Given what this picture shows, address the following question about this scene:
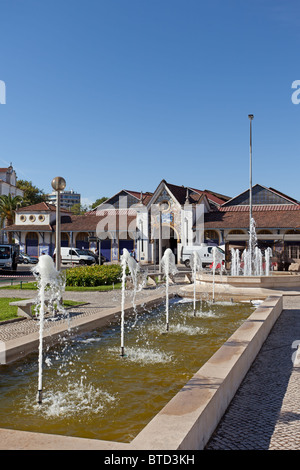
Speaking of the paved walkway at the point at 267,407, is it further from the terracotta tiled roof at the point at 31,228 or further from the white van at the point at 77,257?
the terracotta tiled roof at the point at 31,228

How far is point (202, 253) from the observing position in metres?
36.2

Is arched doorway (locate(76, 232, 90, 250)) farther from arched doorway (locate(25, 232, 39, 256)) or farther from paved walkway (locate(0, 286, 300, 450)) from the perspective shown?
paved walkway (locate(0, 286, 300, 450))

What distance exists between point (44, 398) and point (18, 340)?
2067 mm

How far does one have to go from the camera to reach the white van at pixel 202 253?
3550 cm

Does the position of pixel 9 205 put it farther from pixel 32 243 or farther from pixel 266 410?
pixel 266 410

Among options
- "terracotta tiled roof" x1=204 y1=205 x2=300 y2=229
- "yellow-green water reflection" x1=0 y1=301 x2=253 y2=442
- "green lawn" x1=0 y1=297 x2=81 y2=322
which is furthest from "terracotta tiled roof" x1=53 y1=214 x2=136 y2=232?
"yellow-green water reflection" x1=0 y1=301 x2=253 y2=442

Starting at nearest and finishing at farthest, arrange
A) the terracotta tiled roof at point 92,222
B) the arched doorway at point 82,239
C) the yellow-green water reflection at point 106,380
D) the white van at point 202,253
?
1. the yellow-green water reflection at point 106,380
2. the white van at point 202,253
3. the terracotta tiled roof at point 92,222
4. the arched doorway at point 82,239

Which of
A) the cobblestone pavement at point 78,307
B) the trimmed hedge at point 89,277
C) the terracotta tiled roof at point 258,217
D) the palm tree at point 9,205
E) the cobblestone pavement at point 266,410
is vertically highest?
the palm tree at point 9,205

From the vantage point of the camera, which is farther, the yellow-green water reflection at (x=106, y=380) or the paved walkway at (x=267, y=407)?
the yellow-green water reflection at (x=106, y=380)

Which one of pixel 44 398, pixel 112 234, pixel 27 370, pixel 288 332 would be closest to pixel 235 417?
pixel 44 398

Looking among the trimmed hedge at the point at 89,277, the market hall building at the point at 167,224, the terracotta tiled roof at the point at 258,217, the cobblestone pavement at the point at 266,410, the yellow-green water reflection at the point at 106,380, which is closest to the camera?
the cobblestone pavement at the point at 266,410

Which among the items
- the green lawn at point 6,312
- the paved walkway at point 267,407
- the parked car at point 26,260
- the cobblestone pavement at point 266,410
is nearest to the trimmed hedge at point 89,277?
the green lawn at point 6,312

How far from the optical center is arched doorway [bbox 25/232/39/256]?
4703 centimetres

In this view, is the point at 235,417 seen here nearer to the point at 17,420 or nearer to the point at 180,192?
the point at 17,420
